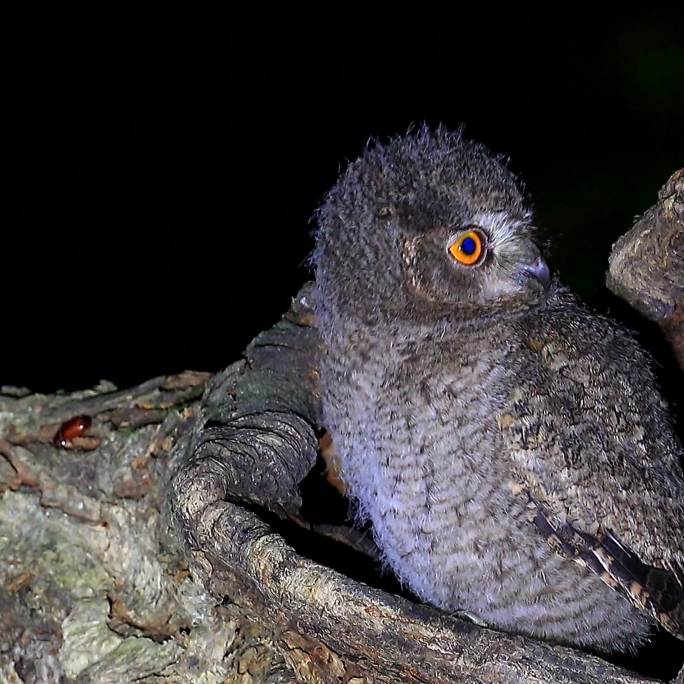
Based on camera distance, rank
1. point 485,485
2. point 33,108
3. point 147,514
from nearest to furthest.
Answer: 1. point 485,485
2. point 147,514
3. point 33,108

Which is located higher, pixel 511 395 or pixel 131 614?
pixel 511 395

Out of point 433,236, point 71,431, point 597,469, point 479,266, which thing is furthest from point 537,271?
point 71,431

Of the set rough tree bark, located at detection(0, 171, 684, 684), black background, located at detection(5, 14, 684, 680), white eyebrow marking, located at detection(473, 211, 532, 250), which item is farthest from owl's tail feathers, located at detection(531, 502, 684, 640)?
black background, located at detection(5, 14, 684, 680)

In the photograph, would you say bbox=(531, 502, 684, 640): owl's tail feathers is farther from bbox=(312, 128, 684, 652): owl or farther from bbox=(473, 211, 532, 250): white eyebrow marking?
bbox=(473, 211, 532, 250): white eyebrow marking

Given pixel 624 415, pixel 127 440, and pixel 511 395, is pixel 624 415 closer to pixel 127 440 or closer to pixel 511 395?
pixel 511 395

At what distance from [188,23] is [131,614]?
11.9 feet

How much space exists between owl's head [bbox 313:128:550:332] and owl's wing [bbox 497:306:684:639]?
0.54 feet

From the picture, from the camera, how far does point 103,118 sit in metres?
5.24

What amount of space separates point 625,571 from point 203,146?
11.8 feet

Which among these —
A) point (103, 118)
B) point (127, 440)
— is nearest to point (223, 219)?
point (103, 118)

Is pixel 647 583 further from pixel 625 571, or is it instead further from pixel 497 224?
pixel 497 224

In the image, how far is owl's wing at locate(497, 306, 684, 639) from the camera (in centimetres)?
231

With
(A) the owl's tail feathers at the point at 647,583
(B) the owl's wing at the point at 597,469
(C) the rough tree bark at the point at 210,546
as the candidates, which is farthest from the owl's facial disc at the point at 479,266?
(A) the owl's tail feathers at the point at 647,583

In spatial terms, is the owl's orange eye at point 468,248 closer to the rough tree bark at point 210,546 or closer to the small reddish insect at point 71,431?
the rough tree bark at point 210,546
